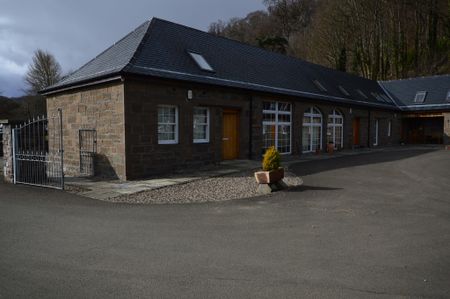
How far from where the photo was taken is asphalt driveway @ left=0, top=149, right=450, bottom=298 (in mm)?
3816

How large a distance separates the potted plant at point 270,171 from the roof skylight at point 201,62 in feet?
21.2

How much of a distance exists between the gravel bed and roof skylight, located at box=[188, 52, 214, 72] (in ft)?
17.5

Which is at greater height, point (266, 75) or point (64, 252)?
point (266, 75)

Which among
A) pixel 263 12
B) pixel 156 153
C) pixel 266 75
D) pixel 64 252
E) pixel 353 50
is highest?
pixel 263 12

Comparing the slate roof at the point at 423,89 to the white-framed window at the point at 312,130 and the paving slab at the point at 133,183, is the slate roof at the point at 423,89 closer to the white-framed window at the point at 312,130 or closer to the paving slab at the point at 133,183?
the white-framed window at the point at 312,130

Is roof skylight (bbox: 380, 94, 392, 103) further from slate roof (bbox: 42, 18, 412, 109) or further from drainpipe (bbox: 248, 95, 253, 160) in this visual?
drainpipe (bbox: 248, 95, 253, 160)

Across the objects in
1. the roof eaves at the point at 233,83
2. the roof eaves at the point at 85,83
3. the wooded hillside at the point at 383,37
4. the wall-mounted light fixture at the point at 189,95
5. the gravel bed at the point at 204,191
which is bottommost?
the gravel bed at the point at 204,191

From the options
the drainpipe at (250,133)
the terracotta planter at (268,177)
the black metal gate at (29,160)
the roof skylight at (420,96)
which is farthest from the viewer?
the roof skylight at (420,96)

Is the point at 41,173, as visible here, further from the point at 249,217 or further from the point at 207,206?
the point at 249,217

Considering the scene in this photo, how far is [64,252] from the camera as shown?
494cm

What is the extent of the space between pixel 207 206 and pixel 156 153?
4.95 m

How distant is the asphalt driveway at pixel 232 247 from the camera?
3.82 meters

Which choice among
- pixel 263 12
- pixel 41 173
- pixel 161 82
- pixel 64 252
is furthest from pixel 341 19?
pixel 64 252

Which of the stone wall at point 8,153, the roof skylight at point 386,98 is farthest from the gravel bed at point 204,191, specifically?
the roof skylight at point 386,98
